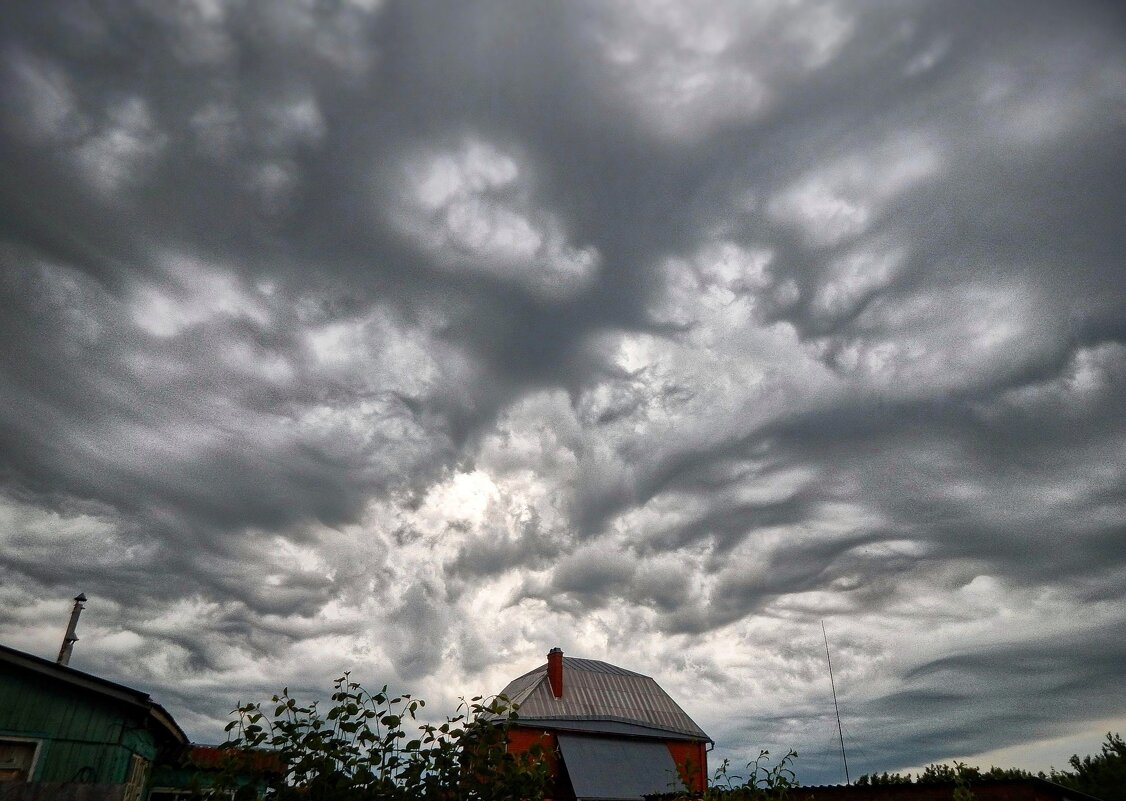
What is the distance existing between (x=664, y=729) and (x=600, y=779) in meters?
7.01

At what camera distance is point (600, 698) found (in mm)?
41125

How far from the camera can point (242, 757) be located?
415 cm

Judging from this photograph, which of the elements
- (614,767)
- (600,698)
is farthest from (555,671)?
(614,767)

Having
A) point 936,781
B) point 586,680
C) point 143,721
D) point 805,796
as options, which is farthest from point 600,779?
point 143,721

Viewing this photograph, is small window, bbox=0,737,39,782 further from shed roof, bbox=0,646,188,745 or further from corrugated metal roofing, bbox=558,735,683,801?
corrugated metal roofing, bbox=558,735,683,801

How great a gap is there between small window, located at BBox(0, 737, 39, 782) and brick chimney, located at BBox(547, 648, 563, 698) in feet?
97.3

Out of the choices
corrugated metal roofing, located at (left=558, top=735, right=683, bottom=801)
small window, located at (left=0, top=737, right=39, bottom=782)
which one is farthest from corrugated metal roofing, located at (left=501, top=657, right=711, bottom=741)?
small window, located at (left=0, top=737, right=39, bottom=782)

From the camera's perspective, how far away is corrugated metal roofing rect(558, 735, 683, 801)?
3494 cm

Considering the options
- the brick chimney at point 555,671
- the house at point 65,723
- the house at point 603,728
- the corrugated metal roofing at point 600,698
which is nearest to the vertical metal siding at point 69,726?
the house at point 65,723

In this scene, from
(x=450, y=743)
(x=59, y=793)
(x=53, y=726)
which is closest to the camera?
(x=450, y=743)

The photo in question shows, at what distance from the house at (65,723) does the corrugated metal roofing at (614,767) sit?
24.0m

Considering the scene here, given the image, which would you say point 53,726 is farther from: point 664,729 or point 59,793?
point 664,729

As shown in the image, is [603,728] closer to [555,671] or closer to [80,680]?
[555,671]

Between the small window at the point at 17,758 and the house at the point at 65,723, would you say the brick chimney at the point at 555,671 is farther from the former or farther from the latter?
the small window at the point at 17,758
